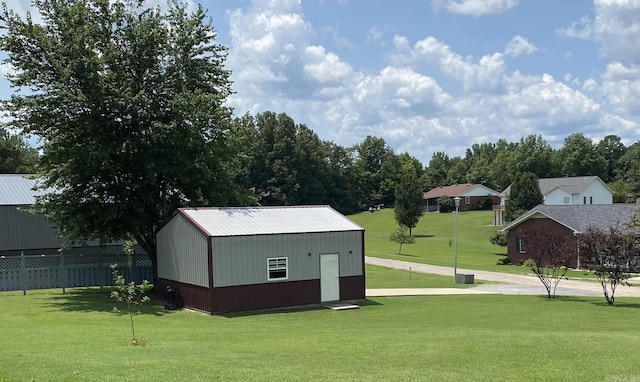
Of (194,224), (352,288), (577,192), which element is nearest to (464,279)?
(352,288)

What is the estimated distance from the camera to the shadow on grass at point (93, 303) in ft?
77.5

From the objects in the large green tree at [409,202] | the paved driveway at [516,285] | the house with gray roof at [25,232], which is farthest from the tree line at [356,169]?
the house with gray roof at [25,232]

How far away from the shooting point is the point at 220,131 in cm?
2992

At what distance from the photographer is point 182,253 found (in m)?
25.7

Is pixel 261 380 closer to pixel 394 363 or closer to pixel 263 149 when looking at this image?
pixel 394 363

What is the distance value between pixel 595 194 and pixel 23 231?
73000 millimetres

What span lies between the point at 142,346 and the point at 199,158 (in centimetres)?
1605

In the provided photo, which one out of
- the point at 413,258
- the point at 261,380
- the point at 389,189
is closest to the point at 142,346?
the point at 261,380

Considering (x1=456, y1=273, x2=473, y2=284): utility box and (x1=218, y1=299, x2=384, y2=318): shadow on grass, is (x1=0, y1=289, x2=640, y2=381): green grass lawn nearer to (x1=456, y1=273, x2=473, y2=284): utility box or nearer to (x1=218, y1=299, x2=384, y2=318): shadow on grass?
(x1=218, y1=299, x2=384, y2=318): shadow on grass

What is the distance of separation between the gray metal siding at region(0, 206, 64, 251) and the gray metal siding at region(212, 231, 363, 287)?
15.7 meters

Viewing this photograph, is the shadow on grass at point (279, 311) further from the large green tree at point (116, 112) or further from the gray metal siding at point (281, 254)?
the large green tree at point (116, 112)

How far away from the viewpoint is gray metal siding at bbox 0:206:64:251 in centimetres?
3522

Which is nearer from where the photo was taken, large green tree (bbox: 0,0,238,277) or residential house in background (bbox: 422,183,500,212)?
large green tree (bbox: 0,0,238,277)

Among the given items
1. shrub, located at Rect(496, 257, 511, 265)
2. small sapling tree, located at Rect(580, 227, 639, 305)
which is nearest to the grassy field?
shrub, located at Rect(496, 257, 511, 265)
